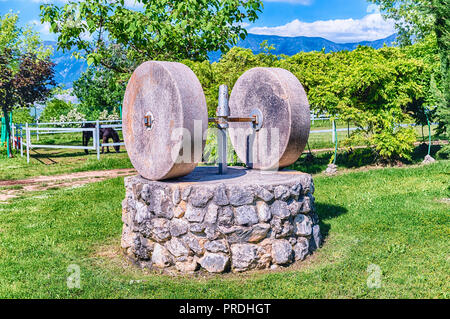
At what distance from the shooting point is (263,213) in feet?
16.6

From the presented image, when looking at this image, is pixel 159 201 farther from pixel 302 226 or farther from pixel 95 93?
pixel 95 93

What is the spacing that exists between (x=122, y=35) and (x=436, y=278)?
9.94m

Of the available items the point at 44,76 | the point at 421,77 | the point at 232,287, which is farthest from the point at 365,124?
the point at 44,76

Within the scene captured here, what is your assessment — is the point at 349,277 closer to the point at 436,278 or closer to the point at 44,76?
the point at 436,278

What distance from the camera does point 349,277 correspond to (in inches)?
186

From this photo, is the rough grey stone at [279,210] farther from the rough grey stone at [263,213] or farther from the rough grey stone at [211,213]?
the rough grey stone at [211,213]

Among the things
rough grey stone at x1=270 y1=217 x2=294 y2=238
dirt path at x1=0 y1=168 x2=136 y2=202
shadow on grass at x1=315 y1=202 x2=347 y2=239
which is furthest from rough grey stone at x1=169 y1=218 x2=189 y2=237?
dirt path at x1=0 y1=168 x2=136 y2=202

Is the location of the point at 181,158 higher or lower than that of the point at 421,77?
lower

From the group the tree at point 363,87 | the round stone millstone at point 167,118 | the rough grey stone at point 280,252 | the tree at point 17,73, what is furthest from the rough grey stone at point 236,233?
the tree at point 17,73

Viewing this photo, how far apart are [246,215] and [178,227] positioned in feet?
2.62

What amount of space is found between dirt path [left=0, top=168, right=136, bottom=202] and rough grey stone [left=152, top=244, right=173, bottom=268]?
19.4 feet

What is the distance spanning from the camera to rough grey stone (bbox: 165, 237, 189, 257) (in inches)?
200

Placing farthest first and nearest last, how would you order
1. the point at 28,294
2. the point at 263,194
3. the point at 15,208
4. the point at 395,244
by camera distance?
the point at 15,208
the point at 395,244
the point at 263,194
the point at 28,294

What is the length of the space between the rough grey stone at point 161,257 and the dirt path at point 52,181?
5917 millimetres
